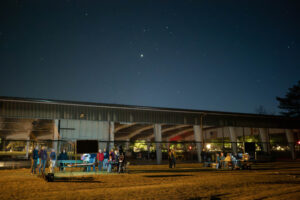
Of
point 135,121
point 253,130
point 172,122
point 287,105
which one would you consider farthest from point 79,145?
point 287,105

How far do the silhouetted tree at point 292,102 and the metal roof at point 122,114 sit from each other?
62.6 feet

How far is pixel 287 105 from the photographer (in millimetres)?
54000

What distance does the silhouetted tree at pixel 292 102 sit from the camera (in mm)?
53112

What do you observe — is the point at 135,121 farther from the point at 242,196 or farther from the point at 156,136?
the point at 242,196

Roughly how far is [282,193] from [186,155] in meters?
Result: 24.0

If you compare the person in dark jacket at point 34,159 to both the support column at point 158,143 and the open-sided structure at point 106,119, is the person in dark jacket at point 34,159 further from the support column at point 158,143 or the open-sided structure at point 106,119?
the support column at point 158,143

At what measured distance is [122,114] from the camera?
90.0ft

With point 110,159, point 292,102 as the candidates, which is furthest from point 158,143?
point 292,102

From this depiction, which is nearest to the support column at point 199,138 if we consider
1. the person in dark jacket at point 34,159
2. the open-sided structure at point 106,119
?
the open-sided structure at point 106,119

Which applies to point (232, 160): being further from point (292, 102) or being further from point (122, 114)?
point (292, 102)

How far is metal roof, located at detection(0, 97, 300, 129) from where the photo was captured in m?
23.4

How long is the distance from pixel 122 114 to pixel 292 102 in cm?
4346

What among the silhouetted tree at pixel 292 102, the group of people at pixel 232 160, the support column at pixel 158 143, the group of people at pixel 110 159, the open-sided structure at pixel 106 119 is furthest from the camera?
the silhouetted tree at pixel 292 102

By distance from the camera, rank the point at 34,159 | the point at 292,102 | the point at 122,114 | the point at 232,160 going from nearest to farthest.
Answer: the point at 34,159 → the point at 232,160 → the point at 122,114 → the point at 292,102
